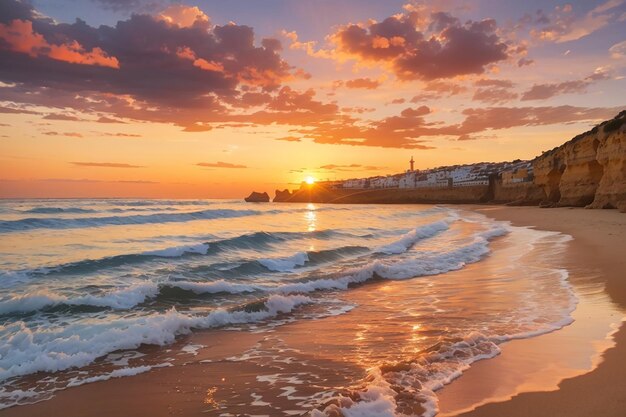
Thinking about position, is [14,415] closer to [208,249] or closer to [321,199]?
[208,249]

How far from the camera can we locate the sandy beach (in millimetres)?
4098

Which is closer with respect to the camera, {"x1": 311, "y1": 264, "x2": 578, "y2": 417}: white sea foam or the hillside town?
{"x1": 311, "y1": 264, "x2": 578, "y2": 417}: white sea foam

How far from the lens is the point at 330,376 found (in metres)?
5.09

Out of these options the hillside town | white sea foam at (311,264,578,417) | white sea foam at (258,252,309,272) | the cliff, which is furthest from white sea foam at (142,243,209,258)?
the hillside town

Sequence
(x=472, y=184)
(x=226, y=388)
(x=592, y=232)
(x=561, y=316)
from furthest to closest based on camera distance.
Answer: (x=472, y=184)
(x=592, y=232)
(x=561, y=316)
(x=226, y=388)

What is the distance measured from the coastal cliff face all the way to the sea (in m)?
18.6

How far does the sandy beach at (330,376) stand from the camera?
410cm

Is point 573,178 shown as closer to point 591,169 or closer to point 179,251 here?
point 591,169

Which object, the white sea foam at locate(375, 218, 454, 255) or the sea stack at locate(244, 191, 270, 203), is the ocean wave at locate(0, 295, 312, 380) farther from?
the sea stack at locate(244, 191, 270, 203)

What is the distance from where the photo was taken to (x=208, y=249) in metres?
18.0

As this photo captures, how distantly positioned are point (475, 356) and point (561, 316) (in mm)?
2699

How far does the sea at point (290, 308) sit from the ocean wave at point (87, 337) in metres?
0.02

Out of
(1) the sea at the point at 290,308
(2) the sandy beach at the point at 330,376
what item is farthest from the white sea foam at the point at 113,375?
(2) the sandy beach at the point at 330,376

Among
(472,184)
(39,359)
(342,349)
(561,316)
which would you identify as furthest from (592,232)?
(472,184)
